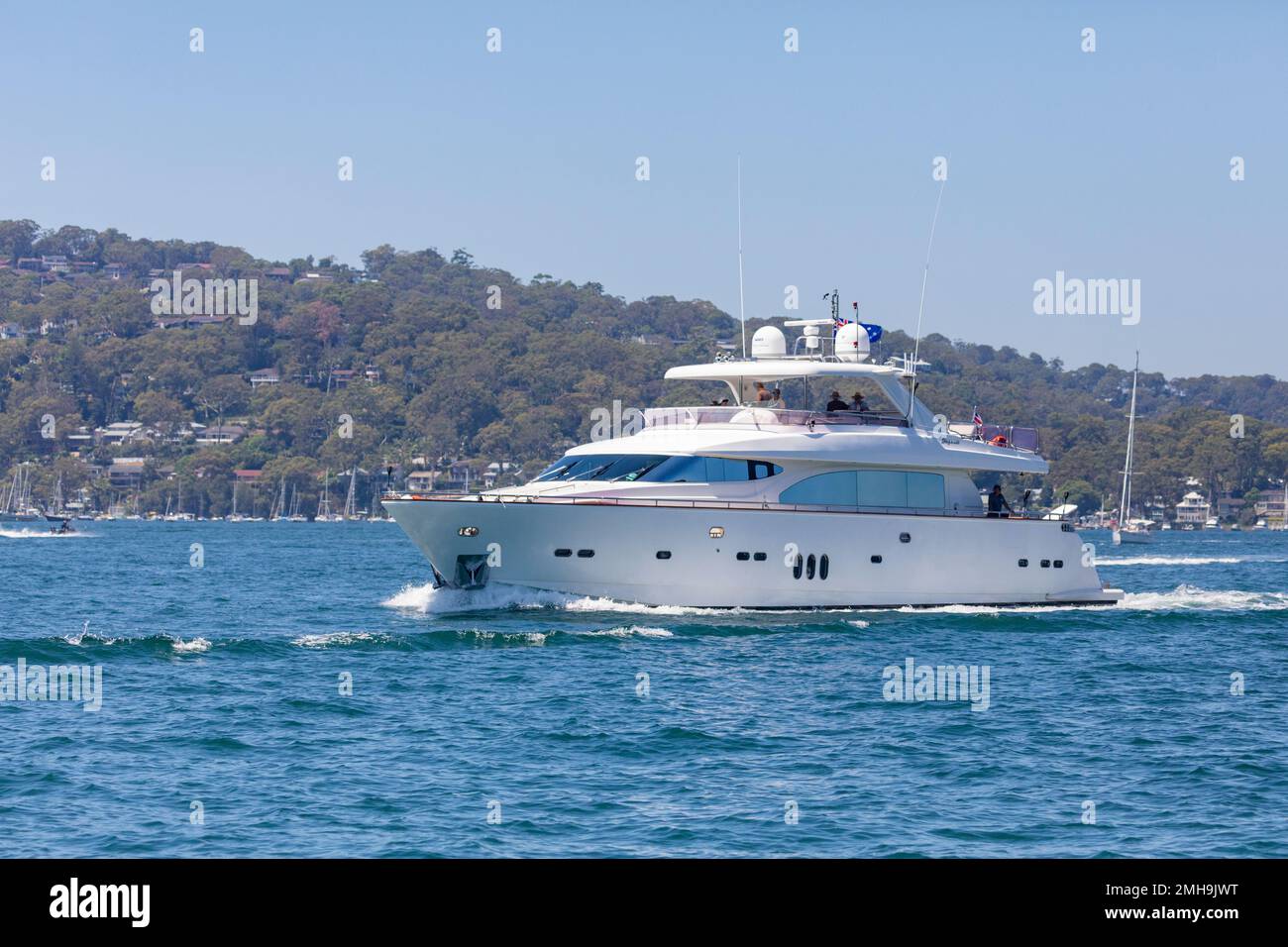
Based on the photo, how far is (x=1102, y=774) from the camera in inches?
721

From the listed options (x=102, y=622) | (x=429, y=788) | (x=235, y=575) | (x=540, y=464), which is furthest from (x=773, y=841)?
(x=540, y=464)

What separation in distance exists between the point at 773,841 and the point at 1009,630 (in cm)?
2034

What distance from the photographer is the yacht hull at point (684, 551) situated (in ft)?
105

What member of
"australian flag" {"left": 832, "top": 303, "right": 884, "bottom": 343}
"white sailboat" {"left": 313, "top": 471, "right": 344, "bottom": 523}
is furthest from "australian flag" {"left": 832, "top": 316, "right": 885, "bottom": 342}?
"white sailboat" {"left": 313, "top": 471, "right": 344, "bottom": 523}

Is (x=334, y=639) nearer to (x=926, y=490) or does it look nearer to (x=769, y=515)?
(x=769, y=515)

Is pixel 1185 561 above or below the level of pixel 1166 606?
below

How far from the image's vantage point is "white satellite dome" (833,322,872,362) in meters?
39.0

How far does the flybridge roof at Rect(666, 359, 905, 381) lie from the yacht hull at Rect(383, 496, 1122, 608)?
380cm

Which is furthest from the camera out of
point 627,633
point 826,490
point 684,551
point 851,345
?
point 851,345

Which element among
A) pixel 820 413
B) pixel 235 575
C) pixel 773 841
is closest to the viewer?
pixel 773 841

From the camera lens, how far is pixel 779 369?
3644 centimetres

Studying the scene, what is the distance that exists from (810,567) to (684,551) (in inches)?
126

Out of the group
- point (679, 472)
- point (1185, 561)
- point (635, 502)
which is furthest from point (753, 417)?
point (1185, 561)
